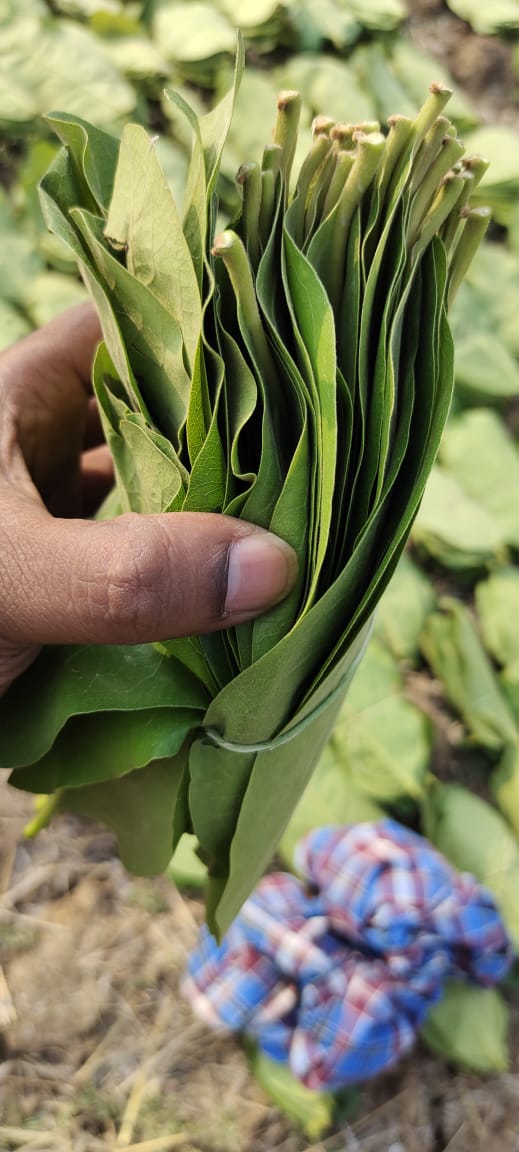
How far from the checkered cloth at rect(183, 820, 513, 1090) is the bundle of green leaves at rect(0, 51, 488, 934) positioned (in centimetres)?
44

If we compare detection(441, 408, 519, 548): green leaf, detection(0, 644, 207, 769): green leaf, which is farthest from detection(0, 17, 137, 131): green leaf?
detection(0, 644, 207, 769): green leaf

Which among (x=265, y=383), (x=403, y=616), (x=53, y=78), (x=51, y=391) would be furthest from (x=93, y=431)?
(x=53, y=78)

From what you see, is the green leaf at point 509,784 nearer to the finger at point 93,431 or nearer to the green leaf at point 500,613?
the green leaf at point 500,613

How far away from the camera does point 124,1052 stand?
3.14ft

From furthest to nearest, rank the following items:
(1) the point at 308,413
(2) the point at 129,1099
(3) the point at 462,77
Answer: (3) the point at 462,77 < (2) the point at 129,1099 < (1) the point at 308,413

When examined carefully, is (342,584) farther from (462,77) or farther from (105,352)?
(462,77)

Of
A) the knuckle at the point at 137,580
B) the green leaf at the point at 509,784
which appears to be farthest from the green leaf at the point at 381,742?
the knuckle at the point at 137,580

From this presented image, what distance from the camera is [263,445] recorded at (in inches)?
17.1

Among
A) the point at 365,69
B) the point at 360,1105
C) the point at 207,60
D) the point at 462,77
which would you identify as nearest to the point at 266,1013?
the point at 360,1105

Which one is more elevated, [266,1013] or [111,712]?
[111,712]

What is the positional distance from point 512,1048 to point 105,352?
Answer: 38.4 inches

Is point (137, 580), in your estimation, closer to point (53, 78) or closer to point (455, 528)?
point (455, 528)

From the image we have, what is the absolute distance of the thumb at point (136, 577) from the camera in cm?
46

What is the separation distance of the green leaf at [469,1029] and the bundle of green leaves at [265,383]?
1.89 ft
